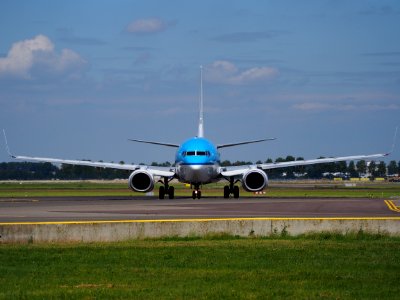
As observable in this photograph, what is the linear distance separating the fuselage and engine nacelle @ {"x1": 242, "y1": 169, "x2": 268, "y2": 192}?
2.04m

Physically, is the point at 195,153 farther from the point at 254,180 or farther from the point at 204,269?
the point at 204,269

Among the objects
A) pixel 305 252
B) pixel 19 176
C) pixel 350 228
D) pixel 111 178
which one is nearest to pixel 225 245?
pixel 305 252

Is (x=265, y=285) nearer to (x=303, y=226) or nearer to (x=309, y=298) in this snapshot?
(x=309, y=298)

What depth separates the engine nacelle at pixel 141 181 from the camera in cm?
6456

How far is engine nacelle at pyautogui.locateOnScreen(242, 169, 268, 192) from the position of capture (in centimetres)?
6531

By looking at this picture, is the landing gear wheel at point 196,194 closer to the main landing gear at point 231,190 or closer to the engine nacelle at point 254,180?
the main landing gear at point 231,190

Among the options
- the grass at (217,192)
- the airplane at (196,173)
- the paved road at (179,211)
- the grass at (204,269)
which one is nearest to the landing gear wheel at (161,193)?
the airplane at (196,173)

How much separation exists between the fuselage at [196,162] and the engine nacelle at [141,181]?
6.52 feet

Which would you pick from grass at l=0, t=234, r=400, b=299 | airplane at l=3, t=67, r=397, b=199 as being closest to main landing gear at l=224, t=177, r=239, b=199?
airplane at l=3, t=67, r=397, b=199

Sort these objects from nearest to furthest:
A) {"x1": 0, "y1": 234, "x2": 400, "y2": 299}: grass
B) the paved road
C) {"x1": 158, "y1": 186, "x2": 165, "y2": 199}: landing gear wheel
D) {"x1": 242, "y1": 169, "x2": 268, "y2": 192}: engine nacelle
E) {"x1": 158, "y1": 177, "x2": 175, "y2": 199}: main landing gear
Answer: {"x1": 0, "y1": 234, "x2": 400, "y2": 299}: grass
the paved road
{"x1": 158, "y1": 186, "x2": 165, "y2": 199}: landing gear wheel
{"x1": 158, "y1": 177, "x2": 175, "y2": 199}: main landing gear
{"x1": 242, "y1": 169, "x2": 268, "y2": 192}: engine nacelle

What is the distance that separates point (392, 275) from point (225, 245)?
689cm

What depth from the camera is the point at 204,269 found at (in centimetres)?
2047

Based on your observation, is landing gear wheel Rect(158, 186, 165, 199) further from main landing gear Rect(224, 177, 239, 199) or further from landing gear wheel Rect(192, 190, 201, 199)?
main landing gear Rect(224, 177, 239, 199)

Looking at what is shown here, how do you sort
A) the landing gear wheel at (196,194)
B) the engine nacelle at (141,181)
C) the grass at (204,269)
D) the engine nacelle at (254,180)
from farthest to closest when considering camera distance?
1. the engine nacelle at (254,180)
2. the engine nacelle at (141,181)
3. the landing gear wheel at (196,194)
4. the grass at (204,269)
